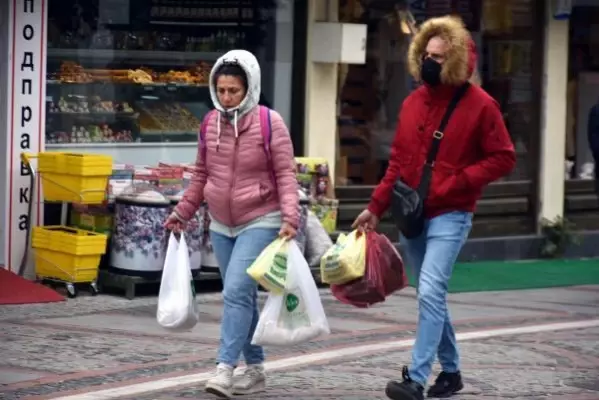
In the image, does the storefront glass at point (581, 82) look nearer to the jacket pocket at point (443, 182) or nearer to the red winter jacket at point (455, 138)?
the red winter jacket at point (455, 138)

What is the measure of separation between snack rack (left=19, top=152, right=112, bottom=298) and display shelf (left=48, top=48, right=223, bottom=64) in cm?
101

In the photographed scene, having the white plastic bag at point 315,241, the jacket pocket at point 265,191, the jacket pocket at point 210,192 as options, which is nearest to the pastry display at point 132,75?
the white plastic bag at point 315,241

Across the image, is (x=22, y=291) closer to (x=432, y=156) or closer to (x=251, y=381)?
(x=251, y=381)

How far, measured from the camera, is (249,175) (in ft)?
24.9

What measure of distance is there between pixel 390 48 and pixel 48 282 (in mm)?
4275

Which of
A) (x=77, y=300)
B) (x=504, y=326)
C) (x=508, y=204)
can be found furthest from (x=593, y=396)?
(x=508, y=204)

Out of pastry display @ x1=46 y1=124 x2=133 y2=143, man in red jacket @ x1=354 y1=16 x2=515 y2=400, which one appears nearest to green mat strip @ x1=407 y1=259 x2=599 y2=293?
pastry display @ x1=46 y1=124 x2=133 y2=143

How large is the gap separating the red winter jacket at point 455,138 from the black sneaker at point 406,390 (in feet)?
2.79

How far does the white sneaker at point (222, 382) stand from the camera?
7.51 meters

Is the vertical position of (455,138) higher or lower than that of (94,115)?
lower

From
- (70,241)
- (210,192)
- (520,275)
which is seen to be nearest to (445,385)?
(210,192)

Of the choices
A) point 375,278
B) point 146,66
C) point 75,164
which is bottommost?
point 375,278

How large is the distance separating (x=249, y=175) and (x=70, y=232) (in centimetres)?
406

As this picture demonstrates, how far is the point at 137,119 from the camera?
1257cm
